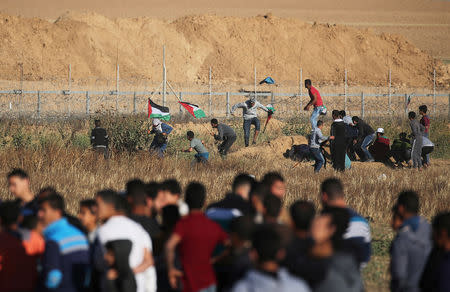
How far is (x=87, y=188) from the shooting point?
12531mm

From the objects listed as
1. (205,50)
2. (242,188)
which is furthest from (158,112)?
(205,50)

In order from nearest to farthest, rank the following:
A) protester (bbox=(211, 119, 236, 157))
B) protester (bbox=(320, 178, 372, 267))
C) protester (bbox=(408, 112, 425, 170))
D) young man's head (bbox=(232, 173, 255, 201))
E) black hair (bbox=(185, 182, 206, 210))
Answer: black hair (bbox=(185, 182, 206, 210)) → protester (bbox=(320, 178, 372, 267)) → young man's head (bbox=(232, 173, 255, 201)) → protester (bbox=(408, 112, 425, 170)) → protester (bbox=(211, 119, 236, 157))

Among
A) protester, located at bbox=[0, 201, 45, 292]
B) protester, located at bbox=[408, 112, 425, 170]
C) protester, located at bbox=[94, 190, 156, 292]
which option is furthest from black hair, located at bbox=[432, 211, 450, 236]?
protester, located at bbox=[408, 112, 425, 170]

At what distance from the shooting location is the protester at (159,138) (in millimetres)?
16875

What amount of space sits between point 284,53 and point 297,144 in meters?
46.2

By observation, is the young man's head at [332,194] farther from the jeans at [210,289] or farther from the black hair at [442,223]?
the jeans at [210,289]

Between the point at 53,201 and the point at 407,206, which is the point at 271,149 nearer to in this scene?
the point at 407,206

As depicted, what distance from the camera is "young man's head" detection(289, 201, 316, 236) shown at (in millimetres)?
4797

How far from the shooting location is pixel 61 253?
17.0 ft

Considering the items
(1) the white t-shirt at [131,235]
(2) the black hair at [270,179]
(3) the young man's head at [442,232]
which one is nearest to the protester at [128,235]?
(1) the white t-shirt at [131,235]

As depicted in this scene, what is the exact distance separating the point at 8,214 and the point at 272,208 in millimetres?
2030

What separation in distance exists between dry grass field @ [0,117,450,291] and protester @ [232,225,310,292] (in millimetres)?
3953

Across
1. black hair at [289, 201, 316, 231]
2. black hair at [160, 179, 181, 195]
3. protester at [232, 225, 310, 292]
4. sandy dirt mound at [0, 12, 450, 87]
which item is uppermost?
sandy dirt mound at [0, 12, 450, 87]

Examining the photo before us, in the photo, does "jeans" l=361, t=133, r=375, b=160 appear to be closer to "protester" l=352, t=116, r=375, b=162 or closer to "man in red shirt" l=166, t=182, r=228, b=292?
"protester" l=352, t=116, r=375, b=162
